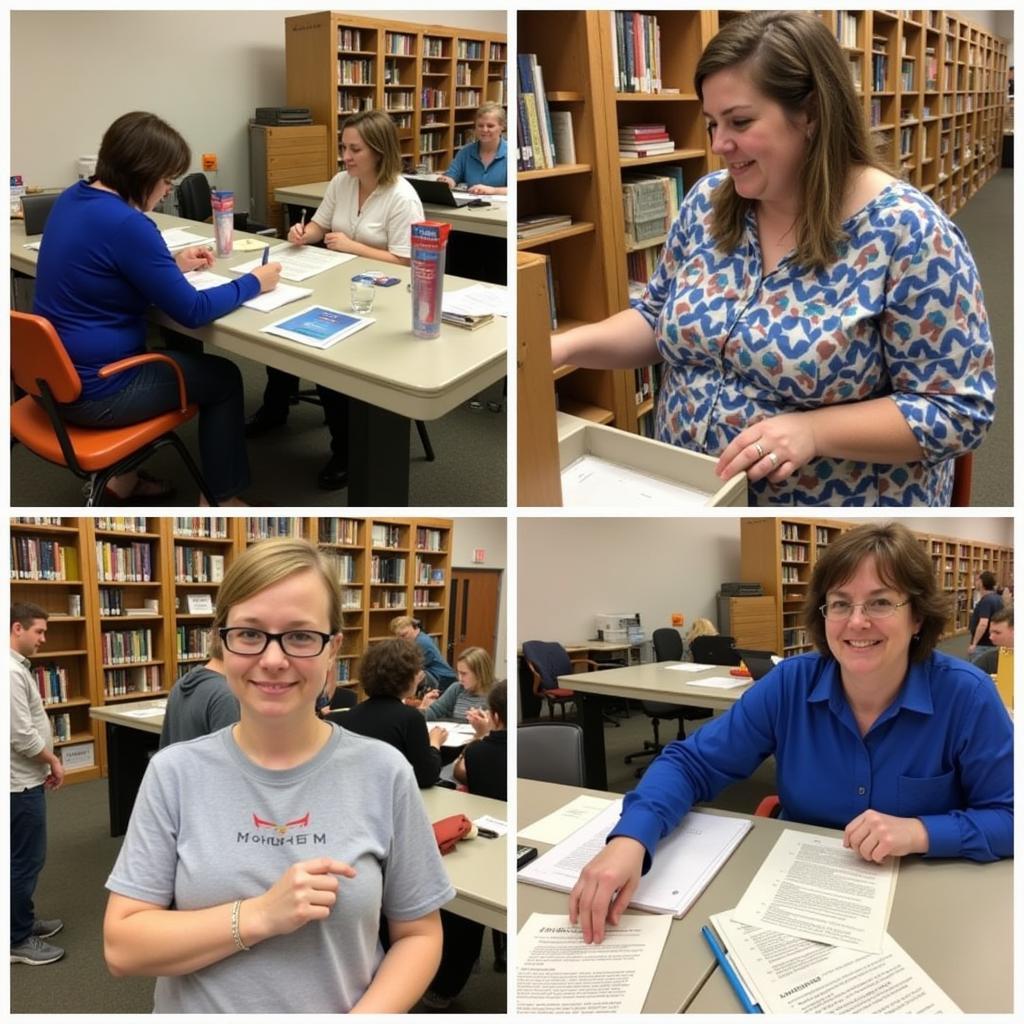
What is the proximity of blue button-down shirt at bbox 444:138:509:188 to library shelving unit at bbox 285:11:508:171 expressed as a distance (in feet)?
7.05

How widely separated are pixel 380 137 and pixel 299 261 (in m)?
1.02

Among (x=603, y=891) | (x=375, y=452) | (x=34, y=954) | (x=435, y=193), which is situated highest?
(x=435, y=193)

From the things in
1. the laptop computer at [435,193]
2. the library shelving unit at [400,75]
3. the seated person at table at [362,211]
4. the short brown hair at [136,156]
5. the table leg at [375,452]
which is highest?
the library shelving unit at [400,75]

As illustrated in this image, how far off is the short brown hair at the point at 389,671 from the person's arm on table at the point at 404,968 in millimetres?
1428

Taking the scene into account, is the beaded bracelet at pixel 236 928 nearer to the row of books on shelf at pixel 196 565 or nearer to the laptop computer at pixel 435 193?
the row of books on shelf at pixel 196 565

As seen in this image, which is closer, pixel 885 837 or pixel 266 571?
pixel 266 571

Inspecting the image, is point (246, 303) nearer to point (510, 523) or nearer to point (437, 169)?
point (510, 523)

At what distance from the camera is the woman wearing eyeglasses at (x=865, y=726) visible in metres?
1.44

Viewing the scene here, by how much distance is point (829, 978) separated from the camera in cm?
107

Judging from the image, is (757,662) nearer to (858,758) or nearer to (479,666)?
(479,666)

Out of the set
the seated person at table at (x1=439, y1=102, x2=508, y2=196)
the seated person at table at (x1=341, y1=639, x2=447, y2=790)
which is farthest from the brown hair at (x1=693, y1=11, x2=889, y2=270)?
the seated person at table at (x1=439, y1=102, x2=508, y2=196)

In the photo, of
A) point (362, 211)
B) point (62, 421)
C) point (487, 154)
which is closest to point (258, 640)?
point (62, 421)

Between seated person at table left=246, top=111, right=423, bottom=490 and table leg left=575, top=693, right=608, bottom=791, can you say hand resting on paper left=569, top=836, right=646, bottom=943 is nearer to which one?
table leg left=575, top=693, right=608, bottom=791

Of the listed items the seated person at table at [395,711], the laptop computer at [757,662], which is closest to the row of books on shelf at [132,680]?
the seated person at table at [395,711]
